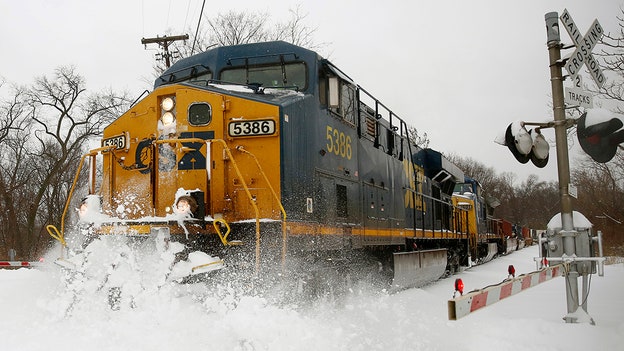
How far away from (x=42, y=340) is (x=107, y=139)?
2946 millimetres

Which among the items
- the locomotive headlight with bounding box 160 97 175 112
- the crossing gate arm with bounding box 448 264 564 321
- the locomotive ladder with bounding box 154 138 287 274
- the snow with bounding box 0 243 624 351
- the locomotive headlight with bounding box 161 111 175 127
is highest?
the locomotive headlight with bounding box 160 97 175 112

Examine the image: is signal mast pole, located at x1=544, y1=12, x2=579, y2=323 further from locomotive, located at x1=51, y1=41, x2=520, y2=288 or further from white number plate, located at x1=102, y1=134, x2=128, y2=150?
white number plate, located at x1=102, y1=134, x2=128, y2=150

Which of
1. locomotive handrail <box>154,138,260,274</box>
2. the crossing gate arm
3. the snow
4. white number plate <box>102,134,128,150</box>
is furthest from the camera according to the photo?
white number plate <box>102,134,128,150</box>

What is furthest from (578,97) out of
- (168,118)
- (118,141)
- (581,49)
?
(118,141)

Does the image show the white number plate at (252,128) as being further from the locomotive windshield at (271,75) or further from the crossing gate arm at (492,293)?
the crossing gate arm at (492,293)

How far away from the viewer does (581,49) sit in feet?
20.9

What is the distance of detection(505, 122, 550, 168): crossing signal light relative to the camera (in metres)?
6.40

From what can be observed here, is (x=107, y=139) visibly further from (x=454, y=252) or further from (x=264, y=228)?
(x=454, y=252)

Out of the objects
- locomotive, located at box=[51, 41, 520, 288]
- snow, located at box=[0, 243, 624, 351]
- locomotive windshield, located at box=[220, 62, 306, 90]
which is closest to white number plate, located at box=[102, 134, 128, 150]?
locomotive, located at box=[51, 41, 520, 288]

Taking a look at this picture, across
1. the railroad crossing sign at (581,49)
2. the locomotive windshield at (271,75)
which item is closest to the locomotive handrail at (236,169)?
the locomotive windshield at (271,75)

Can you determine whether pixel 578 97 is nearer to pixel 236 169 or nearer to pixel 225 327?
pixel 236 169

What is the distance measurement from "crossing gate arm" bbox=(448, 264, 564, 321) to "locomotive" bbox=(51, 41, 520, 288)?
2013mm

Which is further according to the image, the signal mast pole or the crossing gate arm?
the signal mast pole

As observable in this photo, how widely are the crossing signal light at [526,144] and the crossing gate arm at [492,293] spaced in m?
1.37
